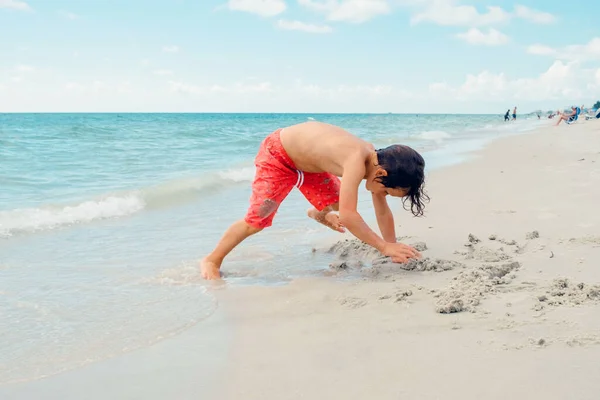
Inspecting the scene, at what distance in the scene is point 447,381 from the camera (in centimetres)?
188

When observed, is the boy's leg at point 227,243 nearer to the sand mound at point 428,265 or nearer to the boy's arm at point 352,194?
the boy's arm at point 352,194

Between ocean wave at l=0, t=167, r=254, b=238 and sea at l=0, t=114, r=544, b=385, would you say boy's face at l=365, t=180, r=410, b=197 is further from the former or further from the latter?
ocean wave at l=0, t=167, r=254, b=238

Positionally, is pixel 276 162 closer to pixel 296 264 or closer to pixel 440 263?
pixel 296 264

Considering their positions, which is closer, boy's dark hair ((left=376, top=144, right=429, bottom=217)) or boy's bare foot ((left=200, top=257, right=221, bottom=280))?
boy's dark hair ((left=376, top=144, right=429, bottom=217))

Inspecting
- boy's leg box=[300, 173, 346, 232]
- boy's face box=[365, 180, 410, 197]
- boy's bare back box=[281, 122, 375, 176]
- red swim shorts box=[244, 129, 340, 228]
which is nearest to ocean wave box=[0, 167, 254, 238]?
red swim shorts box=[244, 129, 340, 228]

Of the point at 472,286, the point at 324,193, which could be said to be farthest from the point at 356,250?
the point at 472,286

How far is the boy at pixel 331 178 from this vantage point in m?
3.23

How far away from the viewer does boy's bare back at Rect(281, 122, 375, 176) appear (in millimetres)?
3287

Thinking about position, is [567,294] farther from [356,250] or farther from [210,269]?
[210,269]

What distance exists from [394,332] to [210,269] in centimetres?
155

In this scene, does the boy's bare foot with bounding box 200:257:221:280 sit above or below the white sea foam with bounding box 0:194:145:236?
above

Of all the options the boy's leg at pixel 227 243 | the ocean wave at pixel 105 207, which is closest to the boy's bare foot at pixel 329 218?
the boy's leg at pixel 227 243

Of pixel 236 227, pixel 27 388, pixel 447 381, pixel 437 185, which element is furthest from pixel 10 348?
pixel 437 185

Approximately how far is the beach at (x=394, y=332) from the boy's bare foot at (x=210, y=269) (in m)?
0.08
